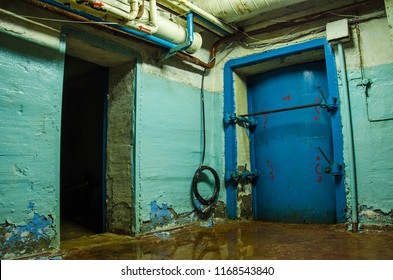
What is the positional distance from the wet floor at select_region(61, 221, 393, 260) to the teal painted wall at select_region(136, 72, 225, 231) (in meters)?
0.30

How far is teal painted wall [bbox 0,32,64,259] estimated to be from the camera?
81.4 inches

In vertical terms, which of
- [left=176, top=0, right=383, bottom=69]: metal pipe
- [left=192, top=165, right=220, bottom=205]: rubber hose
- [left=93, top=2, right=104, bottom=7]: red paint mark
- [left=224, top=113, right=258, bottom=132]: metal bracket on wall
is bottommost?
[left=192, top=165, right=220, bottom=205]: rubber hose

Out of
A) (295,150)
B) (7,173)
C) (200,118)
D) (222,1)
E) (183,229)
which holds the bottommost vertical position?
(183,229)

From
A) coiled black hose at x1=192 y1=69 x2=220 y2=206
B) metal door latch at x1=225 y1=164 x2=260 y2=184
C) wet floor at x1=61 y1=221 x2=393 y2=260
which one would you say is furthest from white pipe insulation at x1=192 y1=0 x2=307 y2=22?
wet floor at x1=61 y1=221 x2=393 y2=260

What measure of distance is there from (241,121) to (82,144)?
2.38 m

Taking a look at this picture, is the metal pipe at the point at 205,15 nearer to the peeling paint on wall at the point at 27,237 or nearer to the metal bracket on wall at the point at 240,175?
the metal bracket on wall at the point at 240,175

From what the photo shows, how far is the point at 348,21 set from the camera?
3111 millimetres

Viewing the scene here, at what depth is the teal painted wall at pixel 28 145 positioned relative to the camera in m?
2.07

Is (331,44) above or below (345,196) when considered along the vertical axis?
above

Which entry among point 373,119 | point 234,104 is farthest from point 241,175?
point 373,119

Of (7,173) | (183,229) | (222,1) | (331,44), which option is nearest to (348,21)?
(331,44)

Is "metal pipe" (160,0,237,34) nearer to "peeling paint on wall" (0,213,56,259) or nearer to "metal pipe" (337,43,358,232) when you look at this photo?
"metal pipe" (337,43,358,232)

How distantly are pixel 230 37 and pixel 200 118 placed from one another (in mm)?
1227

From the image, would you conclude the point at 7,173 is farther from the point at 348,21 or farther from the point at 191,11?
the point at 348,21
